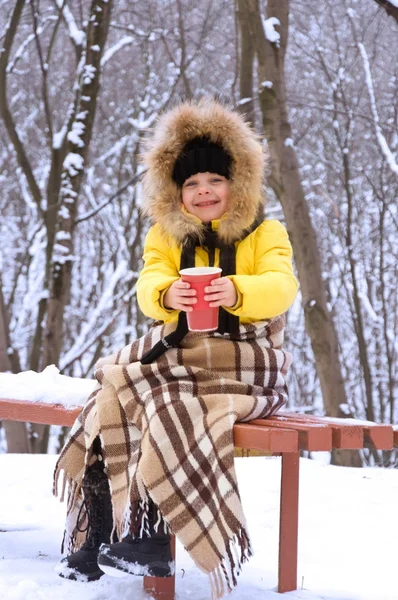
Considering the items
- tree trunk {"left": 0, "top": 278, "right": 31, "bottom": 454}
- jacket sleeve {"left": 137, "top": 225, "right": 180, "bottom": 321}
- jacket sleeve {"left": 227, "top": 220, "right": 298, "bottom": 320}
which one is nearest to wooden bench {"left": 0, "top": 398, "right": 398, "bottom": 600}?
jacket sleeve {"left": 227, "top": 220, "right": 298, "bottom": 320}

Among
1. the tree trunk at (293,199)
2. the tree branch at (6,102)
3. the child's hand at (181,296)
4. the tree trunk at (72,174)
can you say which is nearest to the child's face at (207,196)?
the child's hand at (181,296)

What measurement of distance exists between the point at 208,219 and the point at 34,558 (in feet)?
5.19

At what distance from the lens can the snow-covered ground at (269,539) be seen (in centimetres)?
268

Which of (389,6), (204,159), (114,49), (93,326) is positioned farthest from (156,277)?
(93,326)

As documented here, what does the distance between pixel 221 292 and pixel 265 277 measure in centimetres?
26

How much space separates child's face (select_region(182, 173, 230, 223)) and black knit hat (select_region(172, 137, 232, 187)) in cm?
2

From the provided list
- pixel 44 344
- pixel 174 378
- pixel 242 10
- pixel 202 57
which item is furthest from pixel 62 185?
pixel 174 378

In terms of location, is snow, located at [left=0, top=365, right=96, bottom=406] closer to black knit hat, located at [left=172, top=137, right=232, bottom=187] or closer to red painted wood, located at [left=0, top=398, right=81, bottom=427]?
red painted wood, located at [left=0, top=398, right=81, bottom=427]

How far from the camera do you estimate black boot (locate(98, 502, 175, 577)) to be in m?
2.36

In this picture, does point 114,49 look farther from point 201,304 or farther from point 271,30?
point 201,304

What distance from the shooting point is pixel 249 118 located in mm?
7359

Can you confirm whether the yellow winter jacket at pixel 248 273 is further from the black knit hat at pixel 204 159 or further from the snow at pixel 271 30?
the snow at pixel 271 30

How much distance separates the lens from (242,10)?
7078 millimetres

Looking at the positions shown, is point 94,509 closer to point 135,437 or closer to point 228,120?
point 135,437
